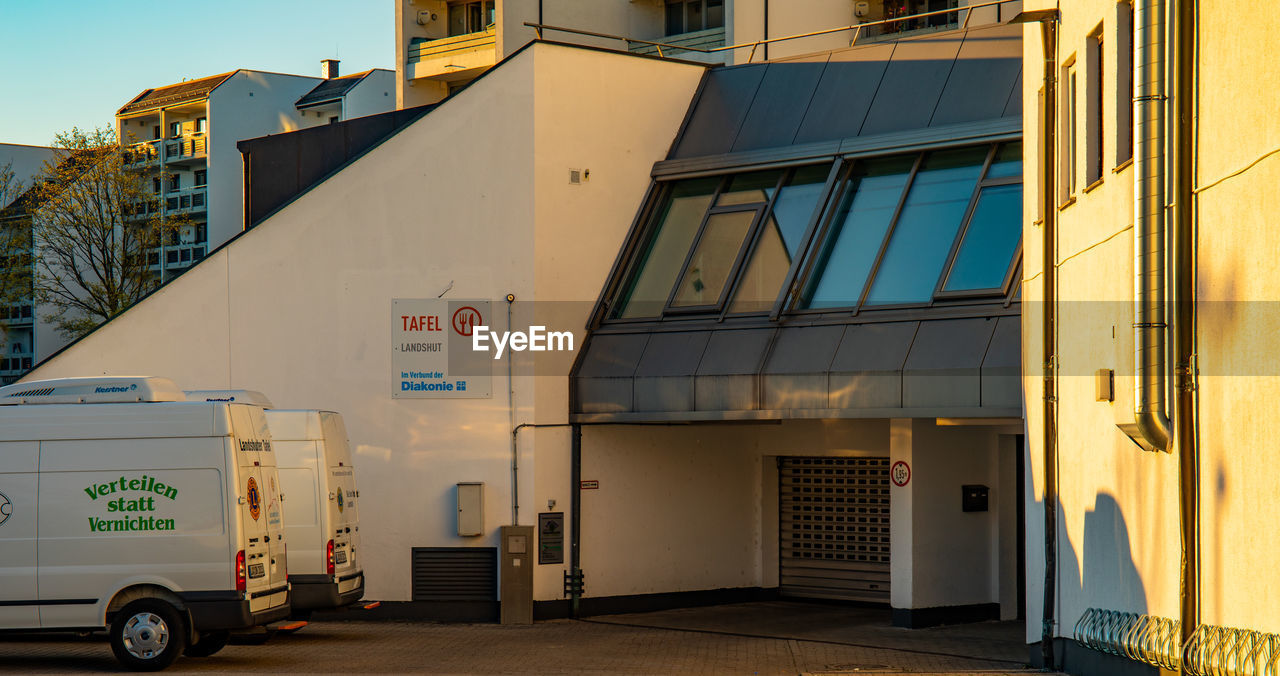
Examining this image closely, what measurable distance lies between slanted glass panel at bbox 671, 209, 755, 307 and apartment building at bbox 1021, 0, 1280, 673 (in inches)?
236

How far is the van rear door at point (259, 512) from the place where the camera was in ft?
42.7

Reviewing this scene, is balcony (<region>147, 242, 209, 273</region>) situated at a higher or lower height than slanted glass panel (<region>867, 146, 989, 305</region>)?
higher

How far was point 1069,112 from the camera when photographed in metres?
12.4

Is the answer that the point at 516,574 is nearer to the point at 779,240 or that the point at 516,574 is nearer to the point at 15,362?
the point at 779,240

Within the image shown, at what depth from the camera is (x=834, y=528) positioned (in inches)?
778

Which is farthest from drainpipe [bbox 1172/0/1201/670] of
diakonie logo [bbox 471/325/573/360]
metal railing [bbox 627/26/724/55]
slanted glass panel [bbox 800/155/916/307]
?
metal railing [bbox 627/26/724/55]

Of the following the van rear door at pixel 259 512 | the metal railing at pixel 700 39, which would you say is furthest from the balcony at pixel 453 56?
the van rear door at pixel 259 512

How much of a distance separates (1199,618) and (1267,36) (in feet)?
11.4

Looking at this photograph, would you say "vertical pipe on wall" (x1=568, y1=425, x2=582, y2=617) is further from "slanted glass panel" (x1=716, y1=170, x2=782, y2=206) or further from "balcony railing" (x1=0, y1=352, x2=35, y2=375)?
"balcony railing" (x1=0, y1=352, x2=35, y2=375)

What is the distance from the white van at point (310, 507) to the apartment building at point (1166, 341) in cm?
753

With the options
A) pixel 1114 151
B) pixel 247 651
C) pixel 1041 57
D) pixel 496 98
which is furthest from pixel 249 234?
pixel 1114 151

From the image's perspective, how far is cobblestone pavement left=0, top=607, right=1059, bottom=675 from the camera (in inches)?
532

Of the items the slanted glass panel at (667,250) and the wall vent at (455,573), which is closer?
the wall vent at (455,573)

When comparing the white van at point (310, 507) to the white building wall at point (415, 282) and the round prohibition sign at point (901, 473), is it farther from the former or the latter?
the round prohibition sign at point (901, 473)
